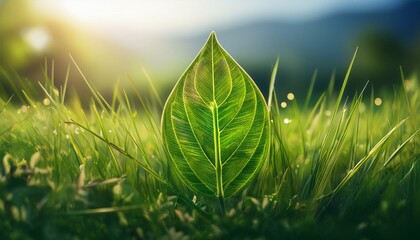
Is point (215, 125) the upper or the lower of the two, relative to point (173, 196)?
upper

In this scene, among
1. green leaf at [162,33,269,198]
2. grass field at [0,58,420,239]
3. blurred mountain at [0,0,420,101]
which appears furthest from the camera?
blurred mountain at [0,0,420,101]

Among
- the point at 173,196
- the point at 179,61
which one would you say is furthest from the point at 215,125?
the point at 179,61

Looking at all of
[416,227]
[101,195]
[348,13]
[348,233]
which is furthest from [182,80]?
[348,13]

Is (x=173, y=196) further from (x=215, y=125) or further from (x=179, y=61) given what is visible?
(x=179, y=61)

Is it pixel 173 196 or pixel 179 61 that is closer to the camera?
pixel 173 196

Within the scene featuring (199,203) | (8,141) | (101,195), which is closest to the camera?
(101,195)

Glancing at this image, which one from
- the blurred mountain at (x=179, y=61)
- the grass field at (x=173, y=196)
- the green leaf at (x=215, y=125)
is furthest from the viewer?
the blurred mountain at (x=179, y=61)

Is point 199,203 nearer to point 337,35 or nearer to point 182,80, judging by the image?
point 182,80

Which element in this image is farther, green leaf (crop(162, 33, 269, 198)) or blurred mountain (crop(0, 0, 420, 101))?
blurred mountain (crop(0, 0, 420, 101))
